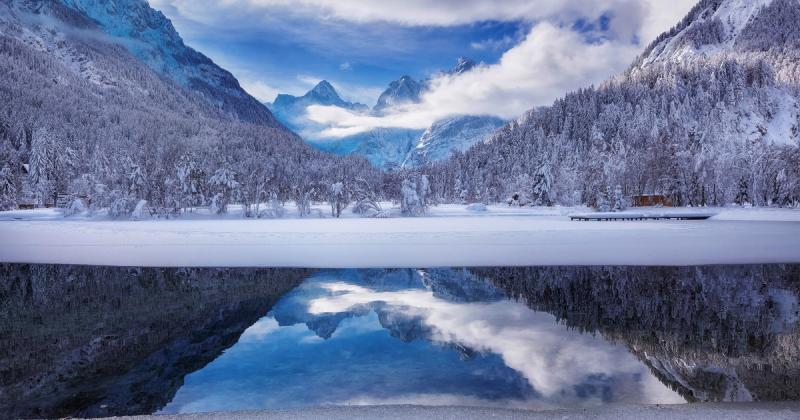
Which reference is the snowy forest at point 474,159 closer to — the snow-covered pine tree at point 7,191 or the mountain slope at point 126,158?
the snow-covered pine tree at point 7,191

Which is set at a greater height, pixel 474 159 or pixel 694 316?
pixel 474 159

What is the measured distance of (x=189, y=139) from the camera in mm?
175000

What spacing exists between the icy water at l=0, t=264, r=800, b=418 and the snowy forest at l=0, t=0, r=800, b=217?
56576mm

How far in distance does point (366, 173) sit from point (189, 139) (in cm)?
6151

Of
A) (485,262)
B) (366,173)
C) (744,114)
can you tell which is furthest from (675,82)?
(485,262)

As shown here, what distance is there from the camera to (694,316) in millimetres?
13562

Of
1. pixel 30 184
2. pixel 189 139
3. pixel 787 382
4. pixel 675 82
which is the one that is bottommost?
pixel 787 382

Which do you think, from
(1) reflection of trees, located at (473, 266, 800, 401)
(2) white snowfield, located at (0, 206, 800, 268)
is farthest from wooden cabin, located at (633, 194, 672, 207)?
(1) reflection of trees, located at (473, 266, 800, 401)

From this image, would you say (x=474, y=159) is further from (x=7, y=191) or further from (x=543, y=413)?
(x=543, y=413)

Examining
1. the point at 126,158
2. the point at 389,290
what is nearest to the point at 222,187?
the point at 126,158

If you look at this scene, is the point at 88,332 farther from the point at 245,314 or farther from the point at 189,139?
the point at 189,139

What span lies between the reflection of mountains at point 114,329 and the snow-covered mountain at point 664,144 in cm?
7260

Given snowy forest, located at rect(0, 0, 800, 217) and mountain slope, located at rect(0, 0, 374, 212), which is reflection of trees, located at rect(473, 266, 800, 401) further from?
mountain slope, located at rect(0, 0, 374, 212)

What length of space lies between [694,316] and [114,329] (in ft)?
48.9
